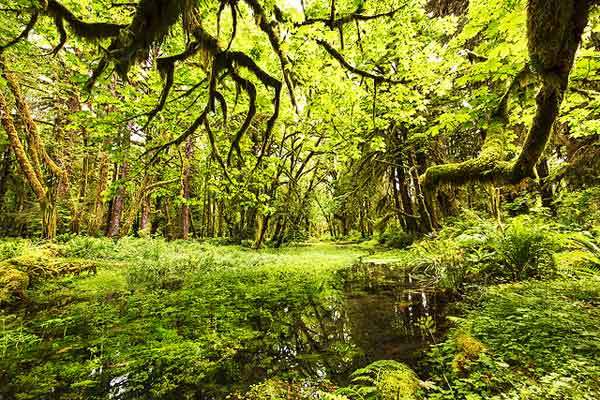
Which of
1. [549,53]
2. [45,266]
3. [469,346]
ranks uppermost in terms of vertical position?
[549,53]

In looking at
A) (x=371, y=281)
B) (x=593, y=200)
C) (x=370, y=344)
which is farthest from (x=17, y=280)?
(x=593, y=200)

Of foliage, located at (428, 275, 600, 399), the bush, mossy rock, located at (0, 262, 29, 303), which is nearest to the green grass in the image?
mossy rock, located at (0, 262, 29, 303)

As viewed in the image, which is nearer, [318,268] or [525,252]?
[525,252]

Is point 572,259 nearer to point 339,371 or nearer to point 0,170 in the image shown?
point 339,371

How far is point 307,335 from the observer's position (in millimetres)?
4379

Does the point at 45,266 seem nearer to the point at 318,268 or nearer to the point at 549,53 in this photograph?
the point at 318,268

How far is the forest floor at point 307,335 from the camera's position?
2799mm

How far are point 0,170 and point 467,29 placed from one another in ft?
83.5

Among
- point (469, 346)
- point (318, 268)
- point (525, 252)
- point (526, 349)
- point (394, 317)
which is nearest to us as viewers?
point (526, 349)

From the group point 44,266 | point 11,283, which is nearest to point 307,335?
point 11,283

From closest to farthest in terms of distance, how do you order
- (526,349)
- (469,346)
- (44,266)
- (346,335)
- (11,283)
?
(526,349)
(469,346)
(346,335)
(11,283)
(44,266)

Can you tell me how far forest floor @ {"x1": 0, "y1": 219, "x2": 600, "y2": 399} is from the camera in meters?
2.80

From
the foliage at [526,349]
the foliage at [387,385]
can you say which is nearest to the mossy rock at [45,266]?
the foliage at [387,385]

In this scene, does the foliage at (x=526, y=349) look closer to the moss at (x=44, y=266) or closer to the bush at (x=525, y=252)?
the bush at (x=525, y=252)
